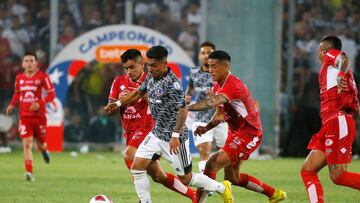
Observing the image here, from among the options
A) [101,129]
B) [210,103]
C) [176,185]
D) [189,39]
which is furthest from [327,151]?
[101,129]

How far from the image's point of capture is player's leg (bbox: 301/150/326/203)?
1133cm

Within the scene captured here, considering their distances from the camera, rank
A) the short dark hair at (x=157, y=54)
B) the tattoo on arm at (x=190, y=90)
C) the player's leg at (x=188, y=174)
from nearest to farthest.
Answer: the short dark hair at (x=157, y=54) → the player's leg at (x=188, y=174) → the tattoo on arm at (x=190, y=90)

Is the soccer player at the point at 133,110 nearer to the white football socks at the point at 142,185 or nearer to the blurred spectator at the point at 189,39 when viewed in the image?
the white football socks at the point at 142,185

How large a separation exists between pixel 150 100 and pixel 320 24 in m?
15.6

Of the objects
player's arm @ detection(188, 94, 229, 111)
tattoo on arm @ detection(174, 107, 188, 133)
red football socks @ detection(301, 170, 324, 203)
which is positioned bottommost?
red football socks @ detection(301, 170, 324, 203)

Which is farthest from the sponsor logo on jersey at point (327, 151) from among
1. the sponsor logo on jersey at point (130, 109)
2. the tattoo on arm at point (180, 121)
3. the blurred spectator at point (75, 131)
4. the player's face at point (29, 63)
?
the blurred spectator at point (75, 131)

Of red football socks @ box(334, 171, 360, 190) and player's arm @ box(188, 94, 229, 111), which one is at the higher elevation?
player's arm @ box(188, 94, 229, 111)

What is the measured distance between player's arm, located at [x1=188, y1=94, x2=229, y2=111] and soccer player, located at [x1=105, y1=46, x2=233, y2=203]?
0.74ft

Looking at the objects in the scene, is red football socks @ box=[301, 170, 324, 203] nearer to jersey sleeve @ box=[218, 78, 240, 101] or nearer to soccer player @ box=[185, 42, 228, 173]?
jersey sleeve @ box=[218, 78, 240, 101]

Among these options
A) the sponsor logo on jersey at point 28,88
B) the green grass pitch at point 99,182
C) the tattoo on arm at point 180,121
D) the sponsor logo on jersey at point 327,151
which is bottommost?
the green grass pitch at point 99,182

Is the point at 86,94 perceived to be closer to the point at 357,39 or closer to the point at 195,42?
the point at 195,42

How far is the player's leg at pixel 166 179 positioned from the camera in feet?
40.3

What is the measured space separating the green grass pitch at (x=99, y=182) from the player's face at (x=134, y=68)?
172 cm

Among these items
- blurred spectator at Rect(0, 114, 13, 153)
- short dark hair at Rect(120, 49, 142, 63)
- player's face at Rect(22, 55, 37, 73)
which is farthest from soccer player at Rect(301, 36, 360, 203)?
blurred spectator at Rect(0, 114, 13, 153)
